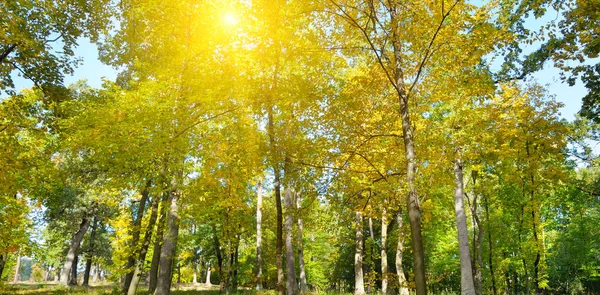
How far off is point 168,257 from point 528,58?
14418mm

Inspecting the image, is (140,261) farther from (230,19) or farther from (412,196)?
(412,196)

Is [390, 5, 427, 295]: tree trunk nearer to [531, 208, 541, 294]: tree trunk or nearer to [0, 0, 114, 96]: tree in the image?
[0, 0, 114, 96]: tree

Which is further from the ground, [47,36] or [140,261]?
[47,36]

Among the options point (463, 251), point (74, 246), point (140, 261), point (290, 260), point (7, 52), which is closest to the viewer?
point (7, 52)

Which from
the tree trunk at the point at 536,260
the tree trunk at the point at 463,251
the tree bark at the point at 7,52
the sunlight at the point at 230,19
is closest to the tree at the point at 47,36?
the tree bark at the point at 7,52

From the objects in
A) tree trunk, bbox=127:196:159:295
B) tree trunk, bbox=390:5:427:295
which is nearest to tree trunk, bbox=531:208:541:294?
tree trunk, bbox=390:5:427:295

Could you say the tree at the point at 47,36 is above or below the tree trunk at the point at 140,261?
above

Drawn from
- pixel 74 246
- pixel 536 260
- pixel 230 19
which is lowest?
pixel 74 246

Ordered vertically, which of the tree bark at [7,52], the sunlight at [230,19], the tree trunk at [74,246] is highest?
the sunlight at [230,19]

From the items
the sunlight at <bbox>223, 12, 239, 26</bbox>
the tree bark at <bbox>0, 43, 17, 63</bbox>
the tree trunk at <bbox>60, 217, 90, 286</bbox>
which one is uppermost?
the sunlight at <bbox>223, 12, 239, 26</bbox>

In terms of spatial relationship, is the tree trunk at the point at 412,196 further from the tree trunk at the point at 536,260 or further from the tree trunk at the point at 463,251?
the tree trunk at the point at 536,260

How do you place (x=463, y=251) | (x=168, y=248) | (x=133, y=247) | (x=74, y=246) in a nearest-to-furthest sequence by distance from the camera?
(x=463, y=251)
(x=133, y=247)
(x=168, y=248)
(x=74, y=246)

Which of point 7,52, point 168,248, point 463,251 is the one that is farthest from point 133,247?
point 463,251

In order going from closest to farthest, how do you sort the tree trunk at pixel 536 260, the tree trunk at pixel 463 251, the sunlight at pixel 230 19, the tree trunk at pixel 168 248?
the tree trunk at pixel 463 251 → the sunlight at pixel 230 19 → the tree trunk at pixel 168 248 → the tree trunk at pixel 536 260
